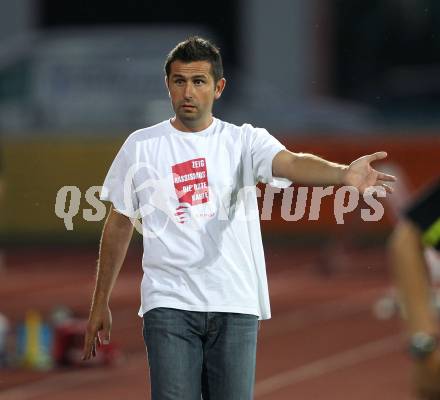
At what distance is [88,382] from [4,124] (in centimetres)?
1551

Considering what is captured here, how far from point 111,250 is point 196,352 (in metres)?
0.51

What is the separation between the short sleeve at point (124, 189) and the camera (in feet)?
17.0

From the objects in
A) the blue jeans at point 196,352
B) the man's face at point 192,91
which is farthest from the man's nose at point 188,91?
the blue jeans at point 196,352

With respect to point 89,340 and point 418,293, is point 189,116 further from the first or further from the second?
point 418,293

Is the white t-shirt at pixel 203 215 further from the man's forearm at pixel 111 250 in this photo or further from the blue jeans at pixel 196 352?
the man's forearm at pixel 111 250

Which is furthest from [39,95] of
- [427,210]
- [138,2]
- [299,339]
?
[427,210]

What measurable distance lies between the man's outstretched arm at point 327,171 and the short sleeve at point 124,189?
54cm

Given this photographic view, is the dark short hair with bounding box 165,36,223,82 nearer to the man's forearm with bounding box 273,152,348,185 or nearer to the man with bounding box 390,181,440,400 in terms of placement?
the man's forearm with bounding box 273,152,348,185

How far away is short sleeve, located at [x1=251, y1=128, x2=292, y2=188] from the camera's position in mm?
5016

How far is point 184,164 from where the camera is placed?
506cm

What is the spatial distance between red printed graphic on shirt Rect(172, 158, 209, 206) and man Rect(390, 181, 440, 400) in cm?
153

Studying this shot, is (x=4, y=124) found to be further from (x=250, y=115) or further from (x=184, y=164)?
(x=184, y=164)

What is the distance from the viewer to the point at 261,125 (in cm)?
2538

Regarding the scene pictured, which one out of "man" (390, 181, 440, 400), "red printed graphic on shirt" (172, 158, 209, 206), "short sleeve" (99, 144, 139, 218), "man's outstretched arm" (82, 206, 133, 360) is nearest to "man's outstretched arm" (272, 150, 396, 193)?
"red printed graphic on shirt" (172, 158, 209, 206)
